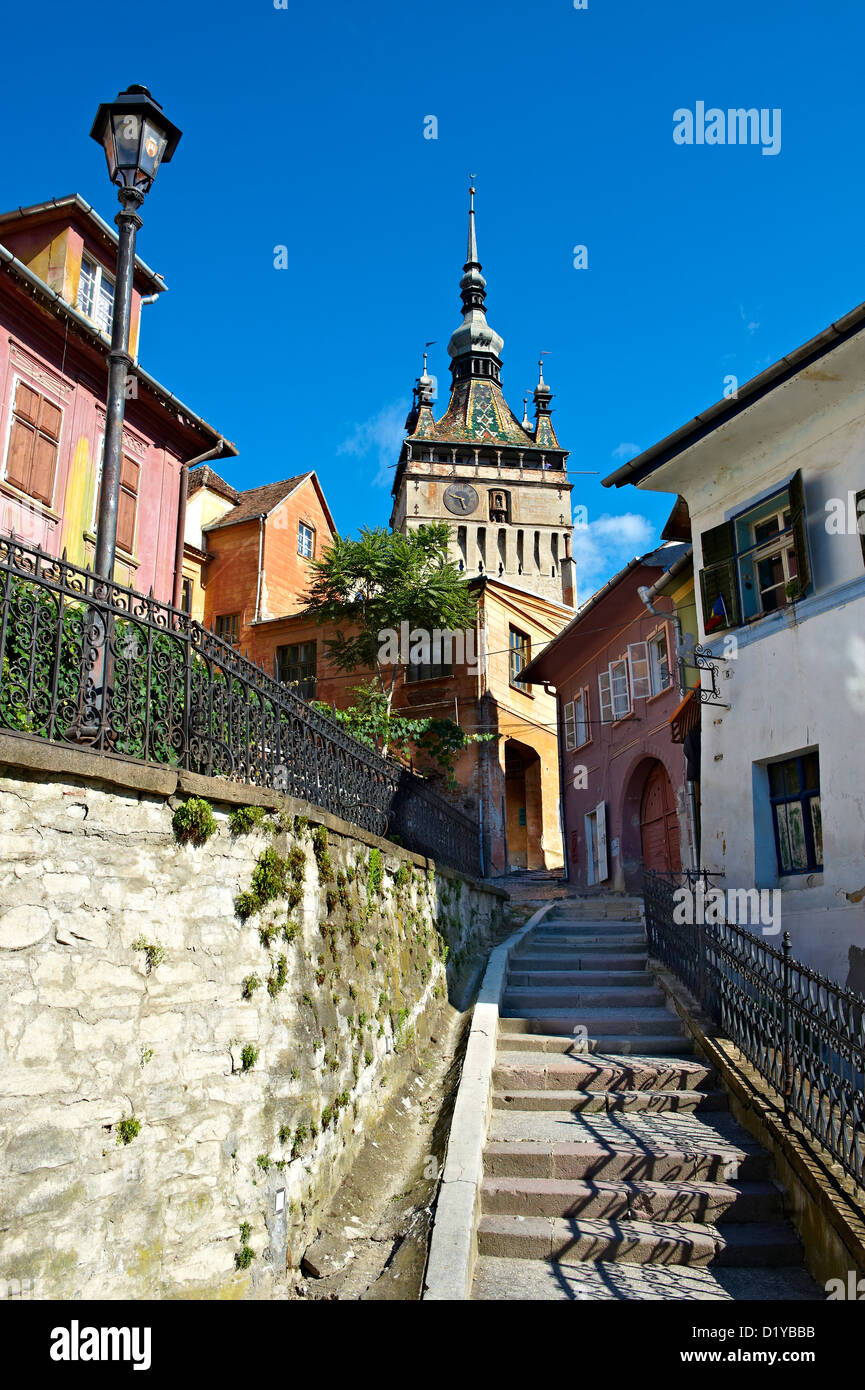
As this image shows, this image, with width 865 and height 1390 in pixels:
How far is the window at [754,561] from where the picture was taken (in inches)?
430

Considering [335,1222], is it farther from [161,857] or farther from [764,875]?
[764,875]

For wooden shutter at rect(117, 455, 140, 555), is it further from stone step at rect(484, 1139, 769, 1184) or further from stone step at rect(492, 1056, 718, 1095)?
stone step at rect(484, 1139, 769, 1184)

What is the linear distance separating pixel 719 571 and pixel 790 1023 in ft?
21.2

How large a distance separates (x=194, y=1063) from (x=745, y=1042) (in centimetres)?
532

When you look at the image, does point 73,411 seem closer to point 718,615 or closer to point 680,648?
point 718,615

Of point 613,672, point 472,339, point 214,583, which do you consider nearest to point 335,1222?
point 613,672

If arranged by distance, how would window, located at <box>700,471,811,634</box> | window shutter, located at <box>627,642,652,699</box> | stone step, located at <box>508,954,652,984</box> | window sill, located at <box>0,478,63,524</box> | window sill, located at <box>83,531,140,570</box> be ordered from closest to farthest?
window, located at <box>700,471,811,634</box> → stone step, located at <box>508,954,652,984</box> → window sill, located at <box>0,478,63,524</box> → window sill, located at <box>83,531,140,570</box> → window shutter, located at <box>627,642,652,699</box>

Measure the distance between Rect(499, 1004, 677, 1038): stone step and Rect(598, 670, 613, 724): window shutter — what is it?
1236cm

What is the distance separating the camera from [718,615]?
39.6ft

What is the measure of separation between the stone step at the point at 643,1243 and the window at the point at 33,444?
1096 centimetres

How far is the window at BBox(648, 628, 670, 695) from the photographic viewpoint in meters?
19.2

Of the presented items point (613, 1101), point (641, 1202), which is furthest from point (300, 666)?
point (641, 1202)

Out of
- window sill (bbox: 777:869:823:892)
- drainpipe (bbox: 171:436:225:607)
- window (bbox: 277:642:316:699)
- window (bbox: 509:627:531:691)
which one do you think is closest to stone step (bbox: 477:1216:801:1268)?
window sill (bbox: 777:869:823:892)

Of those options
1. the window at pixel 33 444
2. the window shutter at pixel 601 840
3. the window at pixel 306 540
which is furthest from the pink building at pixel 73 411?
the window at pixel 306 540
